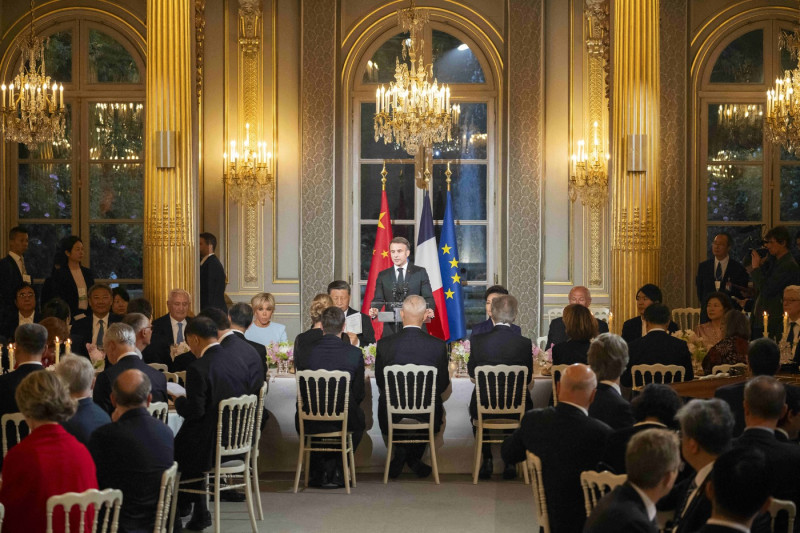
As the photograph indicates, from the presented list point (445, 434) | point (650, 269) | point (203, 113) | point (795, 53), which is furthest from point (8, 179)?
point (795, 53)

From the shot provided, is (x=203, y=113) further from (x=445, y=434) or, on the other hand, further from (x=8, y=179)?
(x=445, y=434)

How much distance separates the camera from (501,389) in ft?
25.7

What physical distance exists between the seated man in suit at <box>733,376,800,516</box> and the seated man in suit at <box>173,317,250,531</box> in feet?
10.7

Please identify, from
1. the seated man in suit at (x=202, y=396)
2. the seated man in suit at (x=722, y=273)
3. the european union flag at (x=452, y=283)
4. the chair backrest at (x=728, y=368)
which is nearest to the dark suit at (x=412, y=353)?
the seated man in suit at (x=202, y=396)

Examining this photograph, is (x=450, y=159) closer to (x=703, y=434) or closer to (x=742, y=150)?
(x=742, y=150)

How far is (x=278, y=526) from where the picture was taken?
6.66 metres

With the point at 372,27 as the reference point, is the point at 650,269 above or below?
below

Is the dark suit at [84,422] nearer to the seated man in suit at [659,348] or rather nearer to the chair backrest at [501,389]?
the chair backrest at [501,389]

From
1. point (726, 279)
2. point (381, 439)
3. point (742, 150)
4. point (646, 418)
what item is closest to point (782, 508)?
point (646, 418)

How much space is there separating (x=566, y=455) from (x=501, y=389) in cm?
326

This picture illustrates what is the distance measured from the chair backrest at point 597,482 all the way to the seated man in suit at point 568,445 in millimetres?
108

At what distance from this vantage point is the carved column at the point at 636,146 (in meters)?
8.83

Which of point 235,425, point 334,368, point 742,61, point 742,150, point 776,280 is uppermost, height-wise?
point 742,61

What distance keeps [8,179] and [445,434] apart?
254 inches
